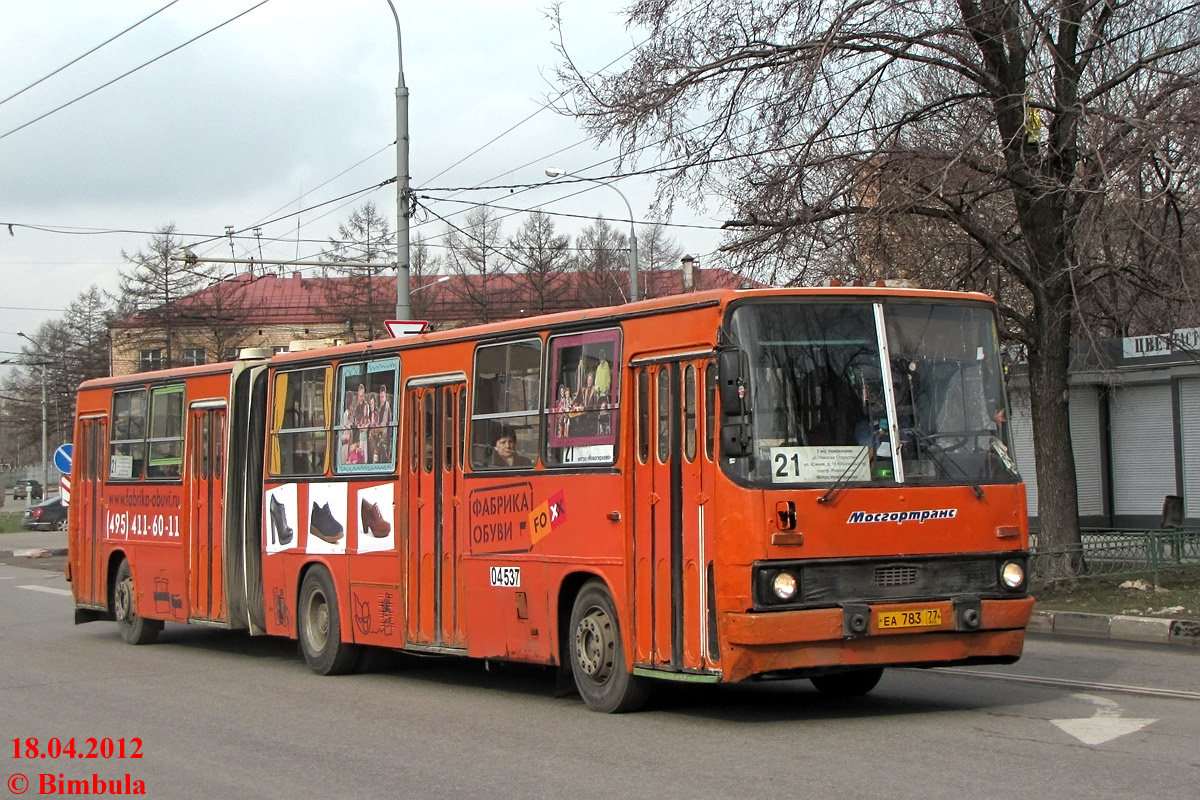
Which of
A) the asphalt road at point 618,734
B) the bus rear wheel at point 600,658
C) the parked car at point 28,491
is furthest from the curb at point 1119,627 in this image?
the parked car at point 28,491

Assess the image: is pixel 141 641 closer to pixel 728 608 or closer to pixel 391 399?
pixel 391 399

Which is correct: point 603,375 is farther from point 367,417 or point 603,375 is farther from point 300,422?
point 300,422

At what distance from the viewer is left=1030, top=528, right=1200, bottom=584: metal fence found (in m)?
17.6

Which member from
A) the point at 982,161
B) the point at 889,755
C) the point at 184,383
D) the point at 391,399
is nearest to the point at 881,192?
the point at 982,161

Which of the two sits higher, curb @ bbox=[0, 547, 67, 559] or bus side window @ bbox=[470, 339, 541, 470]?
bus side window @ bbox=[470, 339, 541, 470]

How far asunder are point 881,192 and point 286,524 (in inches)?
315

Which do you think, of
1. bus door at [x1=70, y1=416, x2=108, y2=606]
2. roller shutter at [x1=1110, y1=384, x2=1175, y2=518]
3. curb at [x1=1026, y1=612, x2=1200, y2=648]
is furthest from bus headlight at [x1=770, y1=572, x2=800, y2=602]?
roller shutter at [x1=1110, y1=384, x2=1175, y2=518]

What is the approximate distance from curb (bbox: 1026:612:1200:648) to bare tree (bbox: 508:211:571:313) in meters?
39.8

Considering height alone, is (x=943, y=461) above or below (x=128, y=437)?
below

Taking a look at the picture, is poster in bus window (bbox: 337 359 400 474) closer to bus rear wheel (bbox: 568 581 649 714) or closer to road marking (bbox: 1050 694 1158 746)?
bus rear wheel (bbox: 568 581 649 714)

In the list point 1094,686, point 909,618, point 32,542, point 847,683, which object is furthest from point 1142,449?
point 32,542

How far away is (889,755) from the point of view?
800cm

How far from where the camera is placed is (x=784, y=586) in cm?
888

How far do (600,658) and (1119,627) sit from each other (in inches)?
297
